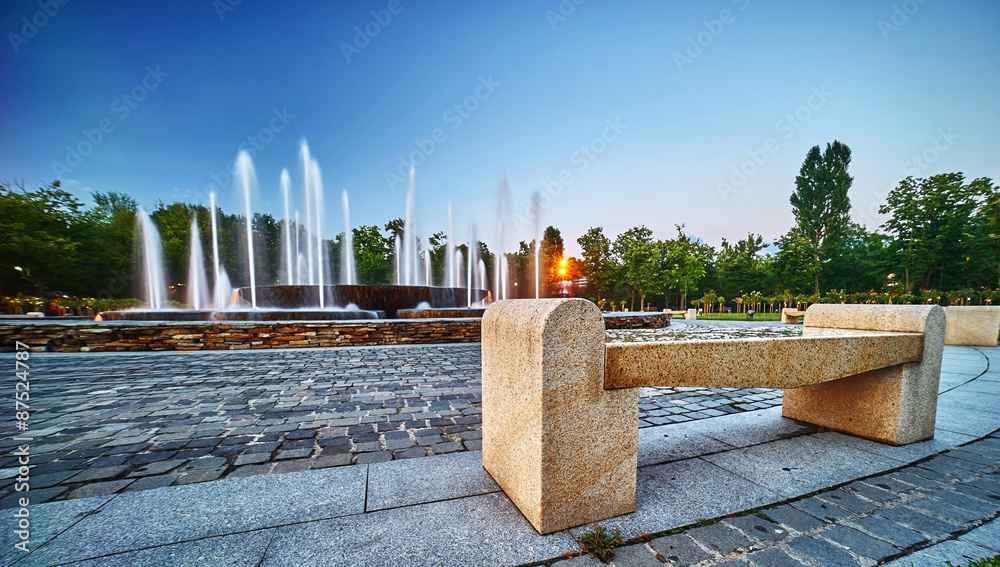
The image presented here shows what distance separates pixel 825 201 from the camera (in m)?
45.7

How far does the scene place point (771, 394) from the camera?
507 centimetres

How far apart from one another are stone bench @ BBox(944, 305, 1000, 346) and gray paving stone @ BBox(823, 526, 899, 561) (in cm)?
1163

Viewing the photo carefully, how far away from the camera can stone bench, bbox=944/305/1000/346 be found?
29.1ft

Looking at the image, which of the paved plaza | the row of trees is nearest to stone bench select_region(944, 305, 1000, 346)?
the paved plaza

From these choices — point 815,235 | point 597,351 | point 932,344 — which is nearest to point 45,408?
point 597,351

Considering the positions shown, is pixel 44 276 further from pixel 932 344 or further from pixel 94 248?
pixel 932 344

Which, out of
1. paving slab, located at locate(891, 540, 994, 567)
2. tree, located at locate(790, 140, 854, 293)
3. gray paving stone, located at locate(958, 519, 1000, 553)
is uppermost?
tree, located at locate(790, 140, 854, 293)

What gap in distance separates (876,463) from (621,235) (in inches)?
2004

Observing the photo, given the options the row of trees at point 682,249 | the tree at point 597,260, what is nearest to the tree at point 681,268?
the row of trees at point 682,249

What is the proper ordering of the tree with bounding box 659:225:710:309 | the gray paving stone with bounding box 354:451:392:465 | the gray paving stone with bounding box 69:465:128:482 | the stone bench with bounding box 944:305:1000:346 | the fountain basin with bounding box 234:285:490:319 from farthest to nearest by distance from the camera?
the tree with bounding box 659:225:710:309 → the fountain basin with bounding box 234:285:490:319 → the stone bench with bounding box 944:305:1000:346 → the gray paving stone with bounding box 354:451:392:465 → the gray paving stone with bounding box 69:465:128:482

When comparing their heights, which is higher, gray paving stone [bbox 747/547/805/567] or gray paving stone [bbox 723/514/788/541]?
gray paving stone [bbox 747/547/805/567]

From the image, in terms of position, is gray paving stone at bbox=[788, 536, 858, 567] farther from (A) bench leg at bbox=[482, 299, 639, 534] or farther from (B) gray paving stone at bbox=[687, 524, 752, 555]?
(A) bench leg at bbox=[482, 299, 639, 534]

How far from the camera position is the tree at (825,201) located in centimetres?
4466

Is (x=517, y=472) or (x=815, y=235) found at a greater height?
(x=815, y=235)
